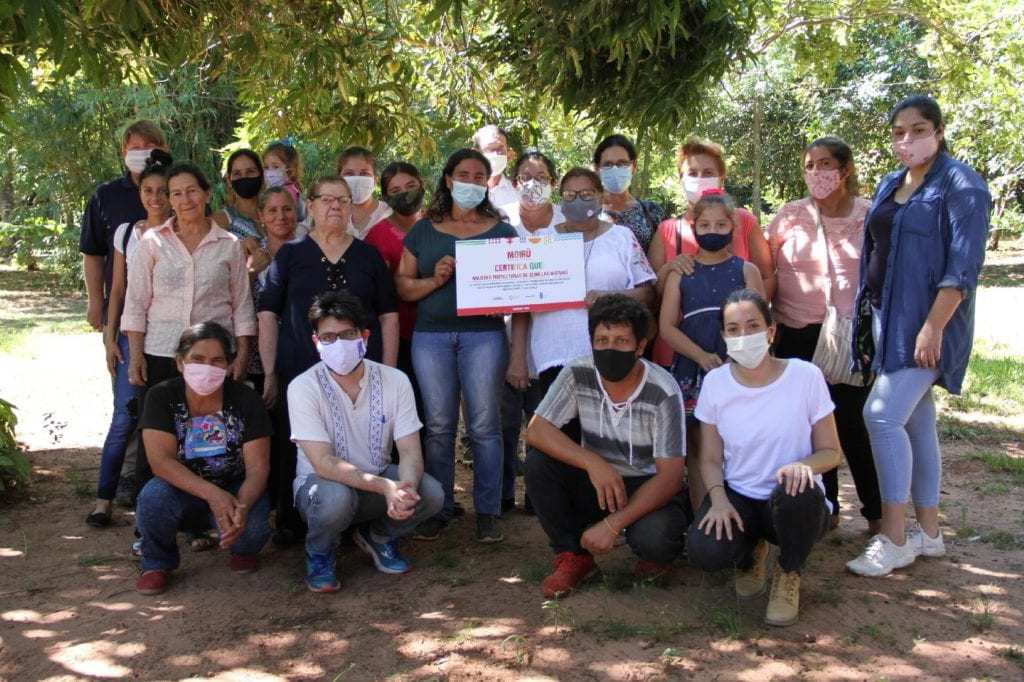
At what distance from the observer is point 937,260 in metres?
4.30

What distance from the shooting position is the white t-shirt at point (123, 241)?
5.18 m

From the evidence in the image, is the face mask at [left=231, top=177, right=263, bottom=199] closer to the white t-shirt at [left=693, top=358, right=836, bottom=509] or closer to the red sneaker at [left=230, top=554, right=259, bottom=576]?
the red sneaker at [left=230, top=554, right=259, bottom=576]

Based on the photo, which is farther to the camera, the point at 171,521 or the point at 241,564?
the point at 241,564

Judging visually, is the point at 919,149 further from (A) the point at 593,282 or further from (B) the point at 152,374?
(B) the point at 152,374

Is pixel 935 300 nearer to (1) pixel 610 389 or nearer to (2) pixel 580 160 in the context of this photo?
(1) pixel 610 389

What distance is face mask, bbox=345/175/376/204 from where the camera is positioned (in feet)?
18.2

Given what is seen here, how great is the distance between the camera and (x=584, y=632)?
3857 millimetres

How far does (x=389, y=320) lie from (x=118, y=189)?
1903 mm

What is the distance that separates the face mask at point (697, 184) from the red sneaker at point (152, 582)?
3.26m

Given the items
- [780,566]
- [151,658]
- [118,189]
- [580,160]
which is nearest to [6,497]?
[118,189]

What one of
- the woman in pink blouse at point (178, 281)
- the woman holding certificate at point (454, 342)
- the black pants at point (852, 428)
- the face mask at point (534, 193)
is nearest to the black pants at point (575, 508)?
the woman holding certificate at point (454, 342)

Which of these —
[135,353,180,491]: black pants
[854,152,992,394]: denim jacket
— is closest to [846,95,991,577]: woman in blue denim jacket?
[854,152,992,394]: denim jacket

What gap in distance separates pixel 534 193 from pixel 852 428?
6.79 feet

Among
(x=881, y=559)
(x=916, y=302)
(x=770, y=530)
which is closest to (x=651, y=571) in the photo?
(x=770, y=530)
